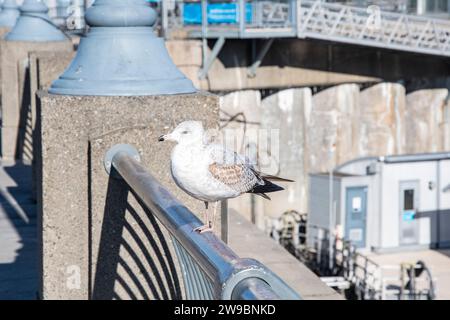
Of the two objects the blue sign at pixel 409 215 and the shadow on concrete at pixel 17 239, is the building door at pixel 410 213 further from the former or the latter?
the shadow on concrete at pixel 17 239

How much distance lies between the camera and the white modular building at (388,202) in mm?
22953

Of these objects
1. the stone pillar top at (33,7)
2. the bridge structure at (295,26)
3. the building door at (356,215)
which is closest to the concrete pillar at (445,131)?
the bridge structure at (295,26)

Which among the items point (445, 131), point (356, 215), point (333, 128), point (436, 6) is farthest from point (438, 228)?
point (436, 6)

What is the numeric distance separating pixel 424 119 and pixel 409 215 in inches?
416

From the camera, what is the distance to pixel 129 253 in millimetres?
4820

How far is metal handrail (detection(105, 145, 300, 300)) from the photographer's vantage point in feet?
8.43

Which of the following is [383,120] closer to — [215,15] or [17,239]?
[215,15]

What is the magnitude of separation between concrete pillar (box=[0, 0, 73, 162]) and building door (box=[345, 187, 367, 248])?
11.2 meters

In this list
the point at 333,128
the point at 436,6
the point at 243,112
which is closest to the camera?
the point at 243,112

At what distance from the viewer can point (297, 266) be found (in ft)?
19.9

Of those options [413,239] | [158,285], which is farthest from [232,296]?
[413,239]

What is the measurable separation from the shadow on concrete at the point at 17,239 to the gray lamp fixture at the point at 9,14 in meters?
9.64

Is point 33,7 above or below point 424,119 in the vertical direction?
above
